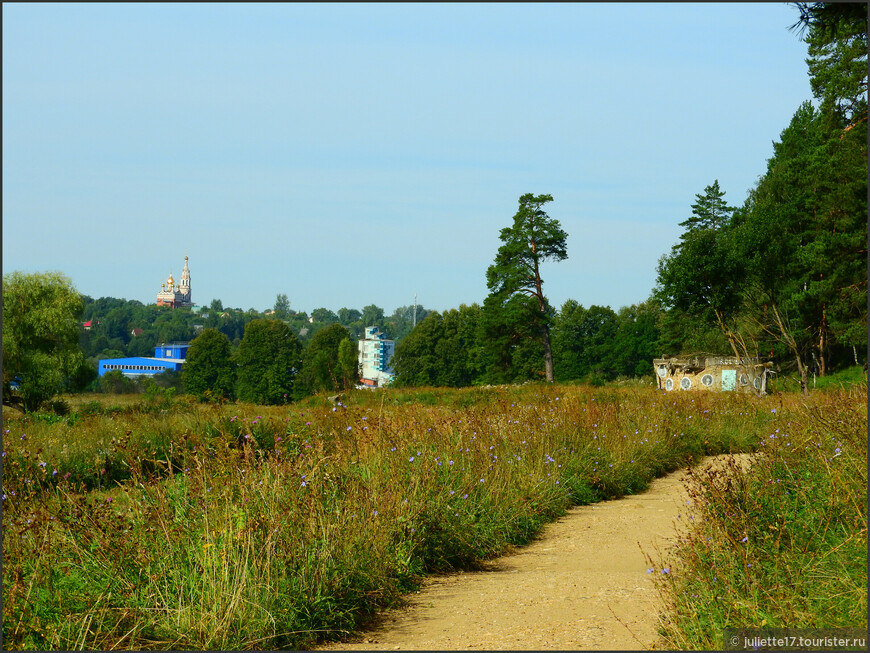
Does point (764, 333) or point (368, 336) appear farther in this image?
point (368, 336)

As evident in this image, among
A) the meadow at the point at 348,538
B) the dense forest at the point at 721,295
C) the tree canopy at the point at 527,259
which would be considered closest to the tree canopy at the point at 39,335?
the dense forest at the point at 721,295

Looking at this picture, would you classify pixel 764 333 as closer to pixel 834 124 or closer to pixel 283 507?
pixel 834 124

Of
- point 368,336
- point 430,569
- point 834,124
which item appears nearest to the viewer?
point 430,569

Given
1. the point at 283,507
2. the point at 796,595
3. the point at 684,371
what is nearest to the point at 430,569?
the point at 283,507

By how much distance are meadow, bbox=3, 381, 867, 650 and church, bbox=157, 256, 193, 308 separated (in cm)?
13161

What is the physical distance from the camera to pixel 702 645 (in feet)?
11.9

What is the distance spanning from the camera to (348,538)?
15.9ft

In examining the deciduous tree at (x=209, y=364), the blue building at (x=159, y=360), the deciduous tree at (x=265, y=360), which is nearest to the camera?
the deciduous tree at (x=265, y=360)

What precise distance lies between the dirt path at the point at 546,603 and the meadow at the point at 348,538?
0.63 feet

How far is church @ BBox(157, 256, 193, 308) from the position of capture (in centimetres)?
13788

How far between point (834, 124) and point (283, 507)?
2752 centimetres

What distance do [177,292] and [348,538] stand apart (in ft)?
499

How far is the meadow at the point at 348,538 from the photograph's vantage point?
389cm

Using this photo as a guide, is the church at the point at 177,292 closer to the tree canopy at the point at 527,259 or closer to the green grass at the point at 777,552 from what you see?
the tree canopy at the point at 527,259
